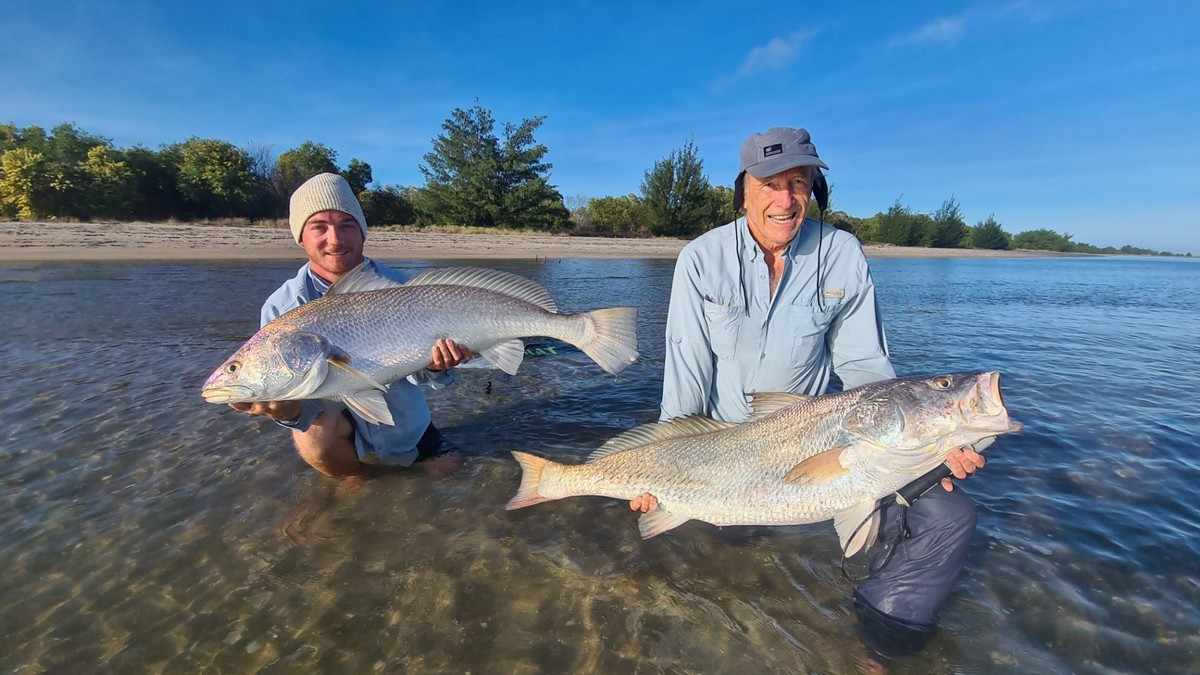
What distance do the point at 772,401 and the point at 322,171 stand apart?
38133 millimetres

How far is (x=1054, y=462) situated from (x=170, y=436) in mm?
8905

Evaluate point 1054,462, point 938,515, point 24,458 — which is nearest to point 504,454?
point 938,515

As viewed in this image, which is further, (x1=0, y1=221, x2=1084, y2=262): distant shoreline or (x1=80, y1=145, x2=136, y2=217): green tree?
(x1=80, y1=145, x2=136, y2=217): green tree

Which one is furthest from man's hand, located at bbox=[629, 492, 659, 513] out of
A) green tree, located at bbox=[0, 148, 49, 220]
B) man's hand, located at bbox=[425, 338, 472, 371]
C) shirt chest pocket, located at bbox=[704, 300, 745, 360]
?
green tree, located at bbox=[0, 148, 49, 220]

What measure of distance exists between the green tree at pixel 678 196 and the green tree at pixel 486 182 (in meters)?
9.20

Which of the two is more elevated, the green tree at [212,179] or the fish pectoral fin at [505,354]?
the green tree at [212,179]

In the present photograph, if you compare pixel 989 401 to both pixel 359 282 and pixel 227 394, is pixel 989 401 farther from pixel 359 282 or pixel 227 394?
pixel 227 394

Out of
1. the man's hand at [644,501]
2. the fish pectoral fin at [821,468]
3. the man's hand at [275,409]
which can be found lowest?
the man's hand at [644,501]

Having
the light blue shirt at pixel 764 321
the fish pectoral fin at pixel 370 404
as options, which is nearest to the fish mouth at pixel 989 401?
the light blue shirt at pixel 764 321

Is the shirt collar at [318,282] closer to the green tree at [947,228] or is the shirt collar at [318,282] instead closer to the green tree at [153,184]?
the green tree at [153,184]

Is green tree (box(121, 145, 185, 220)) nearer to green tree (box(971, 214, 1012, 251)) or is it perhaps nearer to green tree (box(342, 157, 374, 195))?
green tree (box(342, 157, 374, 195))

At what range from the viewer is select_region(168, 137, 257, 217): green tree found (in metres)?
38.4

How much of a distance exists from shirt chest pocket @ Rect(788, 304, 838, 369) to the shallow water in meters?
1.43

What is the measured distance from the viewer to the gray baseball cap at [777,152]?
3252mm
